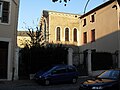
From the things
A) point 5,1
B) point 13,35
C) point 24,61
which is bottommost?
point 24,61

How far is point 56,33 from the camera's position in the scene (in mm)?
41156

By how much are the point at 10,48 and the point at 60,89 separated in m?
8.07

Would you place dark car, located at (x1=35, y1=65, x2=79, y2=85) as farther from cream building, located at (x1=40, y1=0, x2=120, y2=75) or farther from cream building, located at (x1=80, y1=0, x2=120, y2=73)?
cream building, located at (x1=40, y1=0, x2=120, y2=75)

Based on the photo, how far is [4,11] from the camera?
2531cm

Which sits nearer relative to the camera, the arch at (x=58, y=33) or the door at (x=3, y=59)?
the door at (x=3, y=59)

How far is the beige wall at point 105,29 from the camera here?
109 ft

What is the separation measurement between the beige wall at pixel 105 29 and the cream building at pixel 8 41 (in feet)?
41.6

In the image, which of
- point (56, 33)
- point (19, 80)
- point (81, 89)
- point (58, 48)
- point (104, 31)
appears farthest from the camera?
point (56, 33)

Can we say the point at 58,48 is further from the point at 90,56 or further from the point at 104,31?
the point at 104,31

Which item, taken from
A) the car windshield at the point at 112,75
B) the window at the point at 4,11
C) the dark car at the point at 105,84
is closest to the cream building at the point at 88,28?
the window at the point at 4,11

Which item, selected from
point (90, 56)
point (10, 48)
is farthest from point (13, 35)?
point (90, 56)

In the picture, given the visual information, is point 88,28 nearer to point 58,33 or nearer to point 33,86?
point 58,33

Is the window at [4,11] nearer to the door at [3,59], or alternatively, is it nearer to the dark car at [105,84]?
the door at [3,59]

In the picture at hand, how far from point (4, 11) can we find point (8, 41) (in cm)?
275
